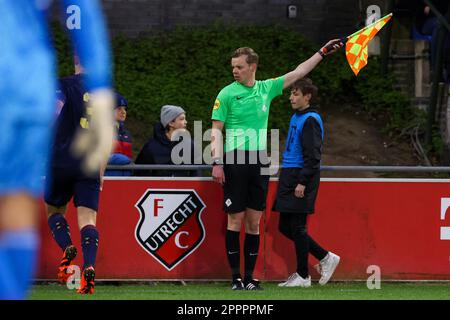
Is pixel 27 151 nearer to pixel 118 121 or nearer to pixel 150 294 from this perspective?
pixel 150 294

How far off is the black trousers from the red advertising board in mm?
347

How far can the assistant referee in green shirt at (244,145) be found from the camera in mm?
9336

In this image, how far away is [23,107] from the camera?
302cm

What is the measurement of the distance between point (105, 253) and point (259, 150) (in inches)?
69.0

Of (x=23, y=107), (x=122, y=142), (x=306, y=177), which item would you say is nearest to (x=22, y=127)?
(x=23, y=107)

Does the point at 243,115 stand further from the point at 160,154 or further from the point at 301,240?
the point at 160,154

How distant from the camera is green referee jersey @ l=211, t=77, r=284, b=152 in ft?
30.6

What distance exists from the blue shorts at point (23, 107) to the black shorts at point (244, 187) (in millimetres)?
6334

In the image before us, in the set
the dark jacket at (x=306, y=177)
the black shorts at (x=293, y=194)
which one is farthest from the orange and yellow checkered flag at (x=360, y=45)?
the black shorts at (x=293, y=194)

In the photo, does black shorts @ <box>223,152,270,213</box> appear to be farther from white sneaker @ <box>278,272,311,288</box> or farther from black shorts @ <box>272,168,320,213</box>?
white sneaker @ <box>278,272,311,288</box>

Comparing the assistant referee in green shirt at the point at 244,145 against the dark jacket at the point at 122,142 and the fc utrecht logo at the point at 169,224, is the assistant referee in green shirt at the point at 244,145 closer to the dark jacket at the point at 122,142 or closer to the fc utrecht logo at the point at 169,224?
the fc utrecht logo at the point at 169,224

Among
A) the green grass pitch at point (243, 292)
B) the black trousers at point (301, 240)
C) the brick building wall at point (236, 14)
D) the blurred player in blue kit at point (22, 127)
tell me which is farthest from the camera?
the brick building wall at point (236, 14)

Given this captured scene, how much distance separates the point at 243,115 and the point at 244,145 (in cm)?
25

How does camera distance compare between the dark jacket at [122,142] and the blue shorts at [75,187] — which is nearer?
the blue shorts at [75,187]
